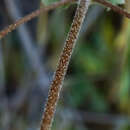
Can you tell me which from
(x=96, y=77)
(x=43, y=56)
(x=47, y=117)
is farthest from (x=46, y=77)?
(x=47, y=117)

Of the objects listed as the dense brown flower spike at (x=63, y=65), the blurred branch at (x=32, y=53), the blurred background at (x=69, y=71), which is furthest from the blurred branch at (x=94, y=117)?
the dense brown flower spike at (x=63, y=65)

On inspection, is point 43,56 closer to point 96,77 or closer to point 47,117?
point 96,77

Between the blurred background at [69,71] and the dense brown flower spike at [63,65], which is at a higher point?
the blurred background at [69,71]

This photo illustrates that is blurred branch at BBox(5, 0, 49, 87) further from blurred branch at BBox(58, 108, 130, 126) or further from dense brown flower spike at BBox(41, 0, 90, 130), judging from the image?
dense brown flower spike at BBox(41, 0, 90, 130)

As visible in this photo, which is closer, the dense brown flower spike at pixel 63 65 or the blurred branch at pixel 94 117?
the dense brown flower spike at pixel 63 65

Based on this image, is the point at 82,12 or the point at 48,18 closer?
the point at 82,12

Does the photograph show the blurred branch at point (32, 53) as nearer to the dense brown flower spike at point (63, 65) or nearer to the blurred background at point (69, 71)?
the blurred background at point (69, 71)

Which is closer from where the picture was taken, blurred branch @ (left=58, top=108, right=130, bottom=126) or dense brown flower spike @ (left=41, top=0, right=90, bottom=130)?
dense brown flower spike @ (left=41, top=0, right=90, bottom=130)

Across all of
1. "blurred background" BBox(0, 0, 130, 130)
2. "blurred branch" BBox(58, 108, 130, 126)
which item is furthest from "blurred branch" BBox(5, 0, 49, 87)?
"blurred branch" BBox(58, 108, 130, 126)
